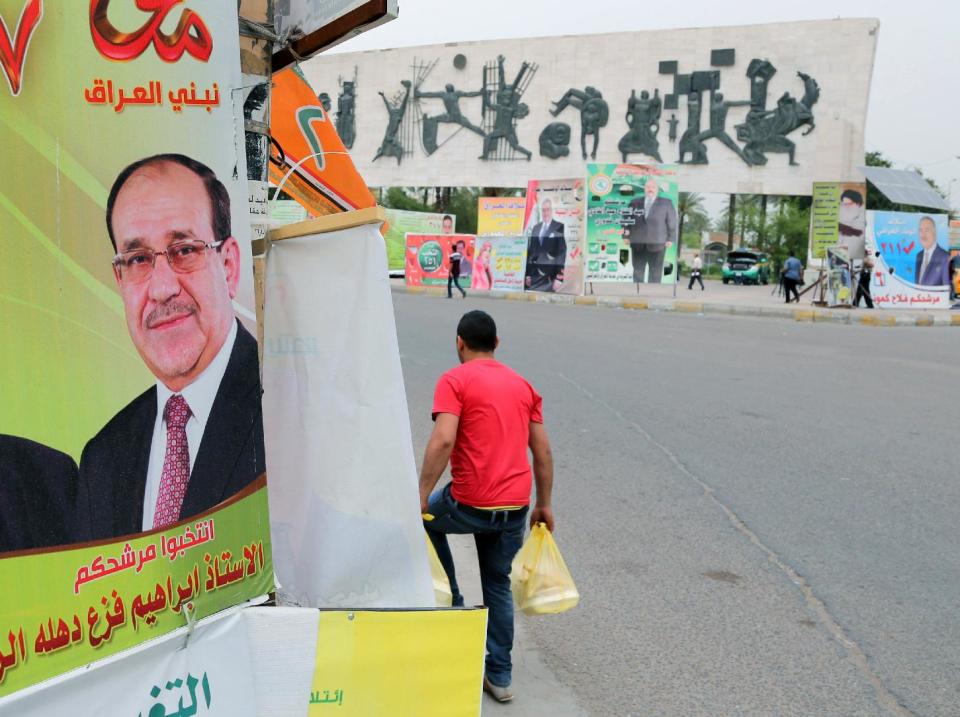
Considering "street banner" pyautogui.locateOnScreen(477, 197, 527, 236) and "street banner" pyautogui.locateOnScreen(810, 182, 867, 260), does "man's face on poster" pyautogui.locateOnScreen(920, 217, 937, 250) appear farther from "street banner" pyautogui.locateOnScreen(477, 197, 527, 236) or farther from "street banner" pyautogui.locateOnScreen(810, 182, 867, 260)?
"street banner" pyautogui.locateOnScreen(477, 197, 527, 236)

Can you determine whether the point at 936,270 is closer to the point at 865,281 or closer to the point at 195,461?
the point at 865,281

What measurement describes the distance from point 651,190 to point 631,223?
1.07m

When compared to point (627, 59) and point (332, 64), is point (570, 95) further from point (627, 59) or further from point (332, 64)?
point (332, 64)

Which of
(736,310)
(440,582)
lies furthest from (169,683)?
(736,310)

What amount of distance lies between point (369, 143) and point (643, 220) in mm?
23375

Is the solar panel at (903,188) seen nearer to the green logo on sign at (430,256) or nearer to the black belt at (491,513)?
the green logo on sign at (430,256)

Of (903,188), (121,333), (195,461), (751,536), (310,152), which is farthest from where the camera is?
(903,188)

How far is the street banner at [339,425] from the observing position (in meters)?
2.73

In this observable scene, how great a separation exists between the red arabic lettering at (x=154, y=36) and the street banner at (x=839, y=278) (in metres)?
23.8

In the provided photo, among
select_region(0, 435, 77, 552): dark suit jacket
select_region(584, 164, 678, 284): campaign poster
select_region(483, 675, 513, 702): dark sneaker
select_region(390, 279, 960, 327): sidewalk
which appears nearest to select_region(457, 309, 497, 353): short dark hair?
select_region(483, 675, 513, 702): dark sneaker

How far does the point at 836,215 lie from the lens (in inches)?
1078

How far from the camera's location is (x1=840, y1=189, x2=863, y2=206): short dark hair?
27.2m

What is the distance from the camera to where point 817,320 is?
22.1 metres

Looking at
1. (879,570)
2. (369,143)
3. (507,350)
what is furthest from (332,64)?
(879,570)
